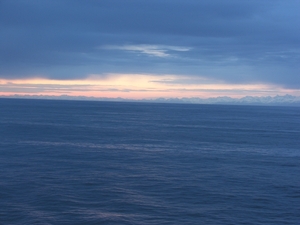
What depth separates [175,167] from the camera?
151 feet

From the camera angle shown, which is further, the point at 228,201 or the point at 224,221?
the point at 228,201

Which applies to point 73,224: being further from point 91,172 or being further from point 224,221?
point 91,172

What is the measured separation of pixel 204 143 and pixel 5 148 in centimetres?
3385

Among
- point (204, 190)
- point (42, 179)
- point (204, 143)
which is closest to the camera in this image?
point (204, 190)

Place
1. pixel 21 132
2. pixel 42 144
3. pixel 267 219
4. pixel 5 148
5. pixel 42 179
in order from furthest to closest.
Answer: pixel 21 132, pixel 42 144, pixel 5 148, pixel 42 179, pixel 267 219

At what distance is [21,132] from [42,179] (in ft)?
144

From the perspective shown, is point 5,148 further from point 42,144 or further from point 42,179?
point 42,179

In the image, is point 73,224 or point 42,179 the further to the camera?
point 42,179

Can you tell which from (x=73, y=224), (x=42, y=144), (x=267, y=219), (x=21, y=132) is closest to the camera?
(x=73, y=224)

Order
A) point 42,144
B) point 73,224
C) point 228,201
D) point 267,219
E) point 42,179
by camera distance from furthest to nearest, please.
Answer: point 42,144
point 42,179
point 228,201
point 267,219
point 73,224

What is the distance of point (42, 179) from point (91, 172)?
19.4ft

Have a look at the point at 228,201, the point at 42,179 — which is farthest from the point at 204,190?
the point at 42,179

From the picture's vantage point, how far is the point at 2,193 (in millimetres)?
33219

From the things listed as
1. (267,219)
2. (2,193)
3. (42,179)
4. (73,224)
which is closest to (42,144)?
(42,179)
